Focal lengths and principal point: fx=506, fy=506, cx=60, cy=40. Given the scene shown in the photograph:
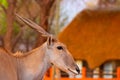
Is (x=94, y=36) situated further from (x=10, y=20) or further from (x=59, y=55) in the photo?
(x=59, y=55)

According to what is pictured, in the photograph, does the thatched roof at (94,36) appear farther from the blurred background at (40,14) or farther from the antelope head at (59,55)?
the antelope head at (59,55)

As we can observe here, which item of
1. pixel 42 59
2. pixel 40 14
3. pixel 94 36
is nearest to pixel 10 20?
pixel 40 14

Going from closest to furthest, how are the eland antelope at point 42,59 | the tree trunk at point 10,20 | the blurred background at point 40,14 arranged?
1. the eland antelope at point 42,59
2. the tree trunk at point 10,20
3. the blurred background at point 40,14

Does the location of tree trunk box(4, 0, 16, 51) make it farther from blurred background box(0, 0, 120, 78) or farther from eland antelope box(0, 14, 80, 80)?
eland antelope box(0, 14, 80, 80)

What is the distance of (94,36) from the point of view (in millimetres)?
27453

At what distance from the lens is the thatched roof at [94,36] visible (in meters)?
25.7

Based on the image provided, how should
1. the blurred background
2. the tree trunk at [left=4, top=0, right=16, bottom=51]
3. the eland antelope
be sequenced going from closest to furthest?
1. the eland antelope
2. the tree trunk at [left=4, top=0, right=16, bottom=51]
3. the blurred background

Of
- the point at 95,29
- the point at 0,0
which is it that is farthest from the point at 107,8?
the point at 0,0

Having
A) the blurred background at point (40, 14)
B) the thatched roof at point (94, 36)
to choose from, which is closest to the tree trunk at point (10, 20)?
the blurred background at point (40, 14)

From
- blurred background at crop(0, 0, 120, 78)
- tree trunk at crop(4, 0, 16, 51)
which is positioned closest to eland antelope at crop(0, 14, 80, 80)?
blurred background at crop(0, 0, 120, 78)

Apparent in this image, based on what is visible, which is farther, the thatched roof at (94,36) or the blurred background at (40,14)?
Answer: the thatched roof at (94,36)

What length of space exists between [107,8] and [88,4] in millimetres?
1540

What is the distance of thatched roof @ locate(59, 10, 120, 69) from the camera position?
25734 millimetres

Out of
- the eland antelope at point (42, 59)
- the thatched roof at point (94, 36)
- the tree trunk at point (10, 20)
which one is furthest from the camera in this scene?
the thatched roof at point (94, 36)
